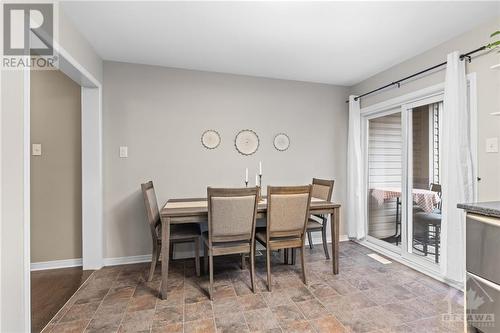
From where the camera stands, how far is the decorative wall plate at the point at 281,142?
11.6 ft

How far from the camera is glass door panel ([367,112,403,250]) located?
10.7ft

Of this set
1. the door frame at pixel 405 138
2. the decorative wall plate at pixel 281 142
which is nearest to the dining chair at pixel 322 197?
the decorative wall plate at pixel 281 142

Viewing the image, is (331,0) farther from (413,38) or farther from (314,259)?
(314,259)

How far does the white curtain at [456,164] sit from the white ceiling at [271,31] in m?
0.36

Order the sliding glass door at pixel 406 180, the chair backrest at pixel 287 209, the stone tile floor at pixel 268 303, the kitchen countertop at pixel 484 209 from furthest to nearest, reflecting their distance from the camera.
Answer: the sliding glass door at pixel 406 180
the chair backrest at pixel 287 209
the stone tile floor at pixel 268 303
the kitchen countertop at pixel 484 209

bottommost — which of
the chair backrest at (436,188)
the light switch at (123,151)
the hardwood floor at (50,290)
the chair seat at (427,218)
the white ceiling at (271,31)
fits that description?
the hardwood floor at (50,290)

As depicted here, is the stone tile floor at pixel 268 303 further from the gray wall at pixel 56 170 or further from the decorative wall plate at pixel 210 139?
the decorative wall plate at pixel 210 139

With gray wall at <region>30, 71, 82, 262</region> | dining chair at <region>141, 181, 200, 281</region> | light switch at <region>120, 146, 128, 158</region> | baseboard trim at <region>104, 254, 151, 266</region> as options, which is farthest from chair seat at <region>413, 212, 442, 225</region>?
gray wall at <region>30, 71, 82, 262</region>

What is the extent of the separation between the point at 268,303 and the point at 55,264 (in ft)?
8.12

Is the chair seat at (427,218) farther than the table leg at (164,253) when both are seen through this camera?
Yes

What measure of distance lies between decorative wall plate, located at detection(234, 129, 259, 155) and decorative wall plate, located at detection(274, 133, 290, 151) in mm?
285

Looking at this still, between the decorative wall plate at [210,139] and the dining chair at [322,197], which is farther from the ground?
the decorative wall plate at [210,139]

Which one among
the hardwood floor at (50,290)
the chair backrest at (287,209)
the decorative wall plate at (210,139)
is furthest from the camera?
the decorative wall plate at (210,139)

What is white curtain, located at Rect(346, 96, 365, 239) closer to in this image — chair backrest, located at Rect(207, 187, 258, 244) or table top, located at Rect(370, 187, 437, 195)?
table top, located at Rect(370, 187, 437, 195)
